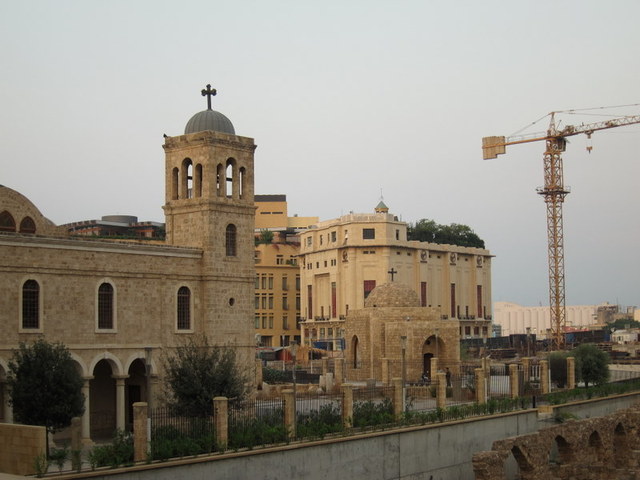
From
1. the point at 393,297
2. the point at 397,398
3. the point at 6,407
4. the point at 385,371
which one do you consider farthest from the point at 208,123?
the point at 393,297

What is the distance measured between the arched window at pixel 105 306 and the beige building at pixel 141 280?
33 mm

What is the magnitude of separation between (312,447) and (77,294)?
384 inches

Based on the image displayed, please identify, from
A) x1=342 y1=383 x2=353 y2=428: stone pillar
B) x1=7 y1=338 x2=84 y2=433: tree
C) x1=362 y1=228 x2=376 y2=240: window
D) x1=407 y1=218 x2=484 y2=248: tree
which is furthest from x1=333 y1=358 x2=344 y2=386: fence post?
x1=407 y1=218 x2=484 y2=248: tree

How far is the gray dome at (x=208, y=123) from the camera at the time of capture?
35656 mm

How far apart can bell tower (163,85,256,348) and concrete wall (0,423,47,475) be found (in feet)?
40.2

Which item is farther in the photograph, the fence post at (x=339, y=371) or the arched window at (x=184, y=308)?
the fence post at (x=339, y=371)

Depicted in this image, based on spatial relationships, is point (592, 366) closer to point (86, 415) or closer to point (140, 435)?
point (86, 415)

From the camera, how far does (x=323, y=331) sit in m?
93.8

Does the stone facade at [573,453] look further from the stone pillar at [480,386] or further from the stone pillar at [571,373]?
the stone pillar at [571,373]

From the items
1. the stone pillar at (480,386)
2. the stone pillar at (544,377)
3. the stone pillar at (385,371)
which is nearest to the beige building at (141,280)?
A: the stone pillar at (480,386)

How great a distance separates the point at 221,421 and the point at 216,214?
1170cm

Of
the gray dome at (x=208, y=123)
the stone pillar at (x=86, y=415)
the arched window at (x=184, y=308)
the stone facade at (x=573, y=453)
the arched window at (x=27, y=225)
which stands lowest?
the stone facade at (x=573, y=453)

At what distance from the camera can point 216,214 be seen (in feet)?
114

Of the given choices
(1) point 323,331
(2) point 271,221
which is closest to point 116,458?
(1) point 323,331
